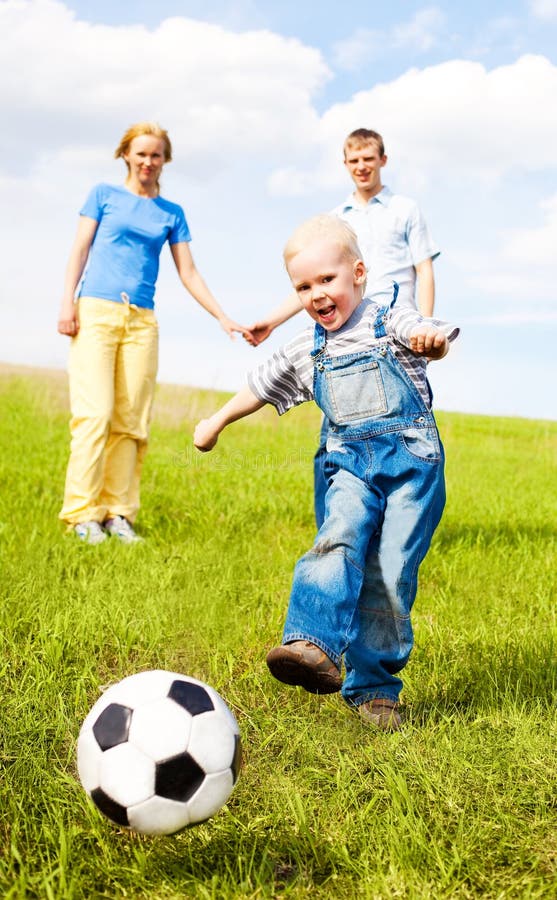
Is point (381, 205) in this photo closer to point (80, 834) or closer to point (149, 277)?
point (149, 277)

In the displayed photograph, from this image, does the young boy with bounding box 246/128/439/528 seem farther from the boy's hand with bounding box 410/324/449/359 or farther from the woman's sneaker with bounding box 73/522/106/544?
the boy's hand with bounding box 410/324/449/359

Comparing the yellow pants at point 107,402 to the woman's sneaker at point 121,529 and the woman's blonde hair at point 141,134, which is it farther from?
the woman's blonde hair at point 141,134

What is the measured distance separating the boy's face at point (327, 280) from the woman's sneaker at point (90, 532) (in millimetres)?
3192

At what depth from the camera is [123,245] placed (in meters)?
6.36

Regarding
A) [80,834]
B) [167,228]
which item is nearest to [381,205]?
[167,228]

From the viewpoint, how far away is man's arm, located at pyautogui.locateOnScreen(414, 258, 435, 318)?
557cm

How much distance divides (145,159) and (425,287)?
2254 millimetres

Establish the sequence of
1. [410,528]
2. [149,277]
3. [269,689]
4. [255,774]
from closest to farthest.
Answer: [255,774]
[410,528]
[269,689]
[149,277]

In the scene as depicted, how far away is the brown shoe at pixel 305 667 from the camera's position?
287 cm

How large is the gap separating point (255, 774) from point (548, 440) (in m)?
14.2

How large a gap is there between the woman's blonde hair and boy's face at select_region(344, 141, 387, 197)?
1.49 meters

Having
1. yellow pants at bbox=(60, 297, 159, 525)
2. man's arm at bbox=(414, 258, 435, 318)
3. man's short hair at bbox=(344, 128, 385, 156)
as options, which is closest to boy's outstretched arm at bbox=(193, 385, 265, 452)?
man's arm at bbox=(414, 258, 435, 318)

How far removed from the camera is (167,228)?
6512 millimetres
